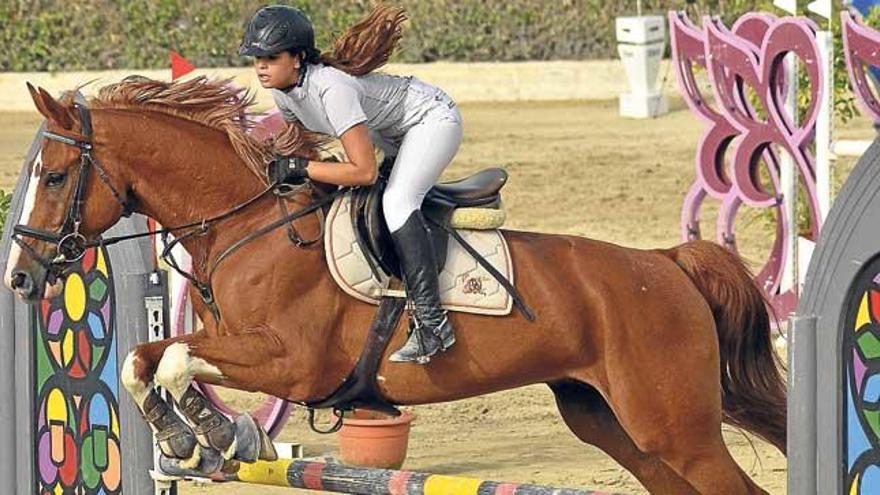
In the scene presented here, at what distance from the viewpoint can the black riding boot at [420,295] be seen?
5156 mm

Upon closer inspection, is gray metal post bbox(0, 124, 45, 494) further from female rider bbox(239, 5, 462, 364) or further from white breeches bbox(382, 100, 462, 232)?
white breeches bbox(382, 100, 462, 232)

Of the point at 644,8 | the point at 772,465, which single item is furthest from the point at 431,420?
the point at 644,8

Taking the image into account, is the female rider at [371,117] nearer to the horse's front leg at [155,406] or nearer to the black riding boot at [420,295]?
the black riding boot at [420,295]

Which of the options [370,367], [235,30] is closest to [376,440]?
[370,367]

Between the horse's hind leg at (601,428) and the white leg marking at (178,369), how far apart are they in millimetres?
1053

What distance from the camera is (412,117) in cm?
534

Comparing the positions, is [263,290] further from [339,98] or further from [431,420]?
[431,420]

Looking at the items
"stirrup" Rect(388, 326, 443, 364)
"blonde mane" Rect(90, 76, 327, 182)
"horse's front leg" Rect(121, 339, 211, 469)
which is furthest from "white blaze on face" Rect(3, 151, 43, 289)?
"stirrup" Rect(388, 326, 443, 364)

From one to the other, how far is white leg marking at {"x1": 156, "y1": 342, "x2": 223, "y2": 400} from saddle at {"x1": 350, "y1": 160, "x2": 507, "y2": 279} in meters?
0.55

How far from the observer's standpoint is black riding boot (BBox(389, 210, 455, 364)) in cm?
516

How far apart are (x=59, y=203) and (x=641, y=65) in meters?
12.0

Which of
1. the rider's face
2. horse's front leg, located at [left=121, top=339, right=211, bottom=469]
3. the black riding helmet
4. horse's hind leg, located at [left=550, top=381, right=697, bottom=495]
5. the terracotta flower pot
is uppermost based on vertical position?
the black riding helmet

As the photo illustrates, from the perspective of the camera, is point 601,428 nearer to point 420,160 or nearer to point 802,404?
point 420,160

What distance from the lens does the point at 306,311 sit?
5.17 m
